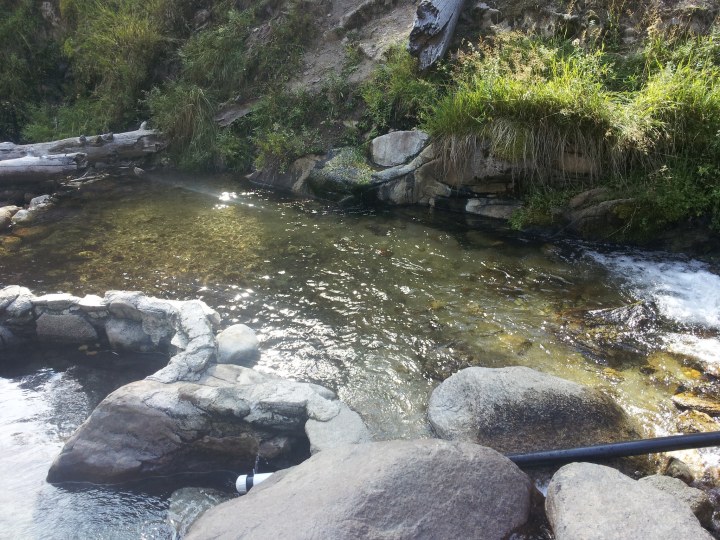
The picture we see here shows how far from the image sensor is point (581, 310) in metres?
4.75

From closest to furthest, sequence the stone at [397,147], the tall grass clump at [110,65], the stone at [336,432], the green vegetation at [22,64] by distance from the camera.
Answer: the stone at [336,432] < the stone at [397,147] < the tall grass clump at [110,65] < the green vegetation at [22,64]

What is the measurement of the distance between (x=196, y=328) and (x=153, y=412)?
935 mm

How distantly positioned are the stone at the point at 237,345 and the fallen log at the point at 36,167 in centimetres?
564

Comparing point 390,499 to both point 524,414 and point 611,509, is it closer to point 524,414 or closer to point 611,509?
point 611,509

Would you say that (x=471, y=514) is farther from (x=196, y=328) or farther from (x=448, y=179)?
(x=448, y=179)

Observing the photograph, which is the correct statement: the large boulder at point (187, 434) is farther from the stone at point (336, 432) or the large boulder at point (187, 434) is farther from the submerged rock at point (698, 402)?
the submerged rock at point (698, 402)

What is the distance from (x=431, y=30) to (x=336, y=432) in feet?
20.1

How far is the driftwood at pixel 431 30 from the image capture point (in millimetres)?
7316

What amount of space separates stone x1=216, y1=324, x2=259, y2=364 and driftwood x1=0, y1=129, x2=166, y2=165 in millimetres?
6065

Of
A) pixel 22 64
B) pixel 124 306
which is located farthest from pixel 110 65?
pixel 124 306

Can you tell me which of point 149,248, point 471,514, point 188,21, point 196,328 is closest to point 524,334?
point 471,514

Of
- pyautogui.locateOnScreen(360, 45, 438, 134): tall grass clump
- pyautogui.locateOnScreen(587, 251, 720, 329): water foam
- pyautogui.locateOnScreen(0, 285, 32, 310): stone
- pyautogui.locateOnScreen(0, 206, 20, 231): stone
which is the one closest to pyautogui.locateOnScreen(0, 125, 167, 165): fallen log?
pyautogui.locateOnScreen(0, 206, 20, 231): stone

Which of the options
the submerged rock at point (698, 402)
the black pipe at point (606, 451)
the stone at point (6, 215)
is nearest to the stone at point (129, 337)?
the black pipe at point (606, 451)

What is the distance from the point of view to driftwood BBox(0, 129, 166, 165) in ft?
27.6
